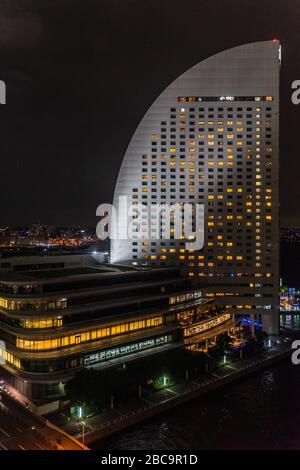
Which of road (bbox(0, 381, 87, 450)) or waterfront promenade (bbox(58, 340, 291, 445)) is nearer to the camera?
road (bbox(0, 381, 87, 450))

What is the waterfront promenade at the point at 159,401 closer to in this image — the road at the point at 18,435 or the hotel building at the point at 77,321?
the road at the point at 18,435

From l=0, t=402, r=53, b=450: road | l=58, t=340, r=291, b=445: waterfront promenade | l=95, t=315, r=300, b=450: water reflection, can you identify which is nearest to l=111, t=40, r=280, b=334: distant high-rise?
l=58, t=340, r=291, b=445: waterfront promenade

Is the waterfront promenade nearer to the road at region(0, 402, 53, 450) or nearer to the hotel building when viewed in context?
the road at region(0, 402, 53, 450)

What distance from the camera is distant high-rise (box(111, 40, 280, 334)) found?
5403 centimetres

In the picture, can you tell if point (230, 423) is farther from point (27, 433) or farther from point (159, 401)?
point (27, 433)

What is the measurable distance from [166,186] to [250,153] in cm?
1229

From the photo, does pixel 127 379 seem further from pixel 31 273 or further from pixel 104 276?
A: pixel 31 273

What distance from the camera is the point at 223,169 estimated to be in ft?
178

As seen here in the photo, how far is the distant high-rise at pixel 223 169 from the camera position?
54031mm

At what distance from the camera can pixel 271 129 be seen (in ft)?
176

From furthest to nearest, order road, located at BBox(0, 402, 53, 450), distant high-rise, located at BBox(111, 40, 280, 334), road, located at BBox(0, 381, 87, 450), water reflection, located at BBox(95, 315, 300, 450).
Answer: distant high-rise, located at BBox(111, 40, 280, 334) < water reflection, located at BBox(95, 315, 300, 450) < road, located at BBox(0, 381, 87, 450) < road, located at BBox(0, 402, 53, 450)

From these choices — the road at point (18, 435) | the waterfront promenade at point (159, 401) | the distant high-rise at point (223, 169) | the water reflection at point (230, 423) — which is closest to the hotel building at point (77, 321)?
the road at point (18, 435)

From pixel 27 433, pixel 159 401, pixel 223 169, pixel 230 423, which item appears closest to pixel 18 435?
pixel 27 433

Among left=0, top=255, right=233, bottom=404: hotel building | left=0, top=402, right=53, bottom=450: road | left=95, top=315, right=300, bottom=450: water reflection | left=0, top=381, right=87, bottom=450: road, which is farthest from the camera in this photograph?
left=0, top=255, right=233, bottom=404: hotel building
